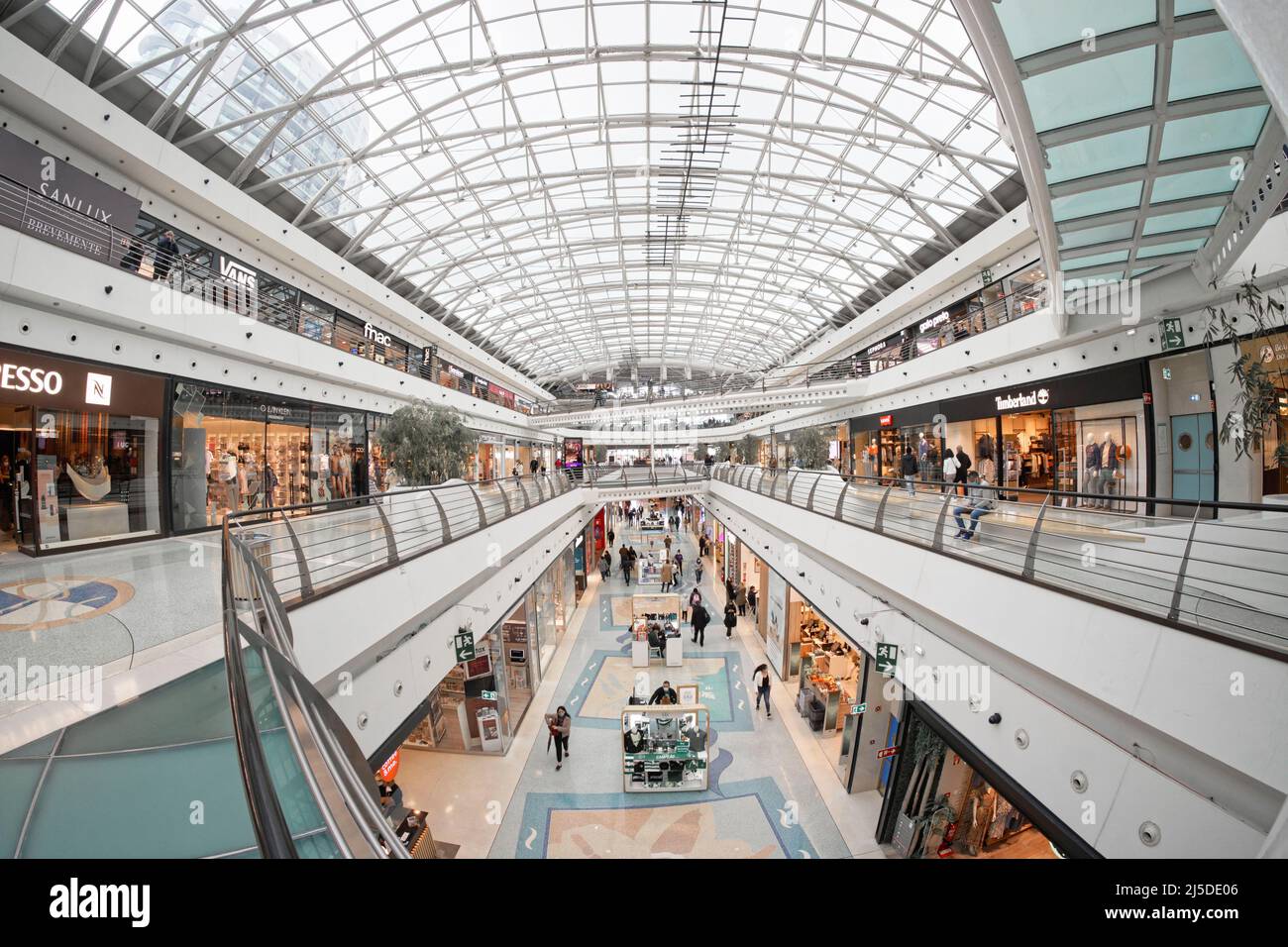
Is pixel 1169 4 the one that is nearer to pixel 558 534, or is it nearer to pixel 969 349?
pixel 969 349

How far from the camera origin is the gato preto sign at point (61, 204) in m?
8.82

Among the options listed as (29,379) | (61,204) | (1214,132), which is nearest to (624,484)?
(29,379)

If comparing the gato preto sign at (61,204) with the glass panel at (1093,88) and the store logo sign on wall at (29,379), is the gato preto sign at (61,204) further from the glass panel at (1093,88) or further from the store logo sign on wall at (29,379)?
the glass panel at (1093,88)

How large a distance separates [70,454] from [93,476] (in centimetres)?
56

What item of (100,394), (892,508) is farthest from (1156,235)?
(100,394)

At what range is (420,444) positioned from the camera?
13.0 m

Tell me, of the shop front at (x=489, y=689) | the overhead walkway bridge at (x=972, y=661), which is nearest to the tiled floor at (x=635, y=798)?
the shop front at (x=489, y=689)

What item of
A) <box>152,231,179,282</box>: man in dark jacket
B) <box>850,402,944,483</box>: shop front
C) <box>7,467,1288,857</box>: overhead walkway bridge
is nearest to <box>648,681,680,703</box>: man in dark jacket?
<box>7,467,1288,857</box>: overhead walkway bridge

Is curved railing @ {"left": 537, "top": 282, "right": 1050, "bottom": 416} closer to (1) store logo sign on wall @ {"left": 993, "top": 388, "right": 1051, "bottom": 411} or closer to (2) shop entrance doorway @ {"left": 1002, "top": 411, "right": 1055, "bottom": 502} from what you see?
(1) store logo sign on wall @ {"left": 993, "top": 388, "right": 1051, "bottom": 411}

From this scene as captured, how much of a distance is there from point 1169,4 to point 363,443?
22695 millimetres

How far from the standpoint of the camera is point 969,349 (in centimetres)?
1769

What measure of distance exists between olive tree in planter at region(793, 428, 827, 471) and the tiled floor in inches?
441

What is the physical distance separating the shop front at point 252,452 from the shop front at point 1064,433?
18.8m

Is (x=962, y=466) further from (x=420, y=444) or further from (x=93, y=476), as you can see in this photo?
(x=93, y=476)
